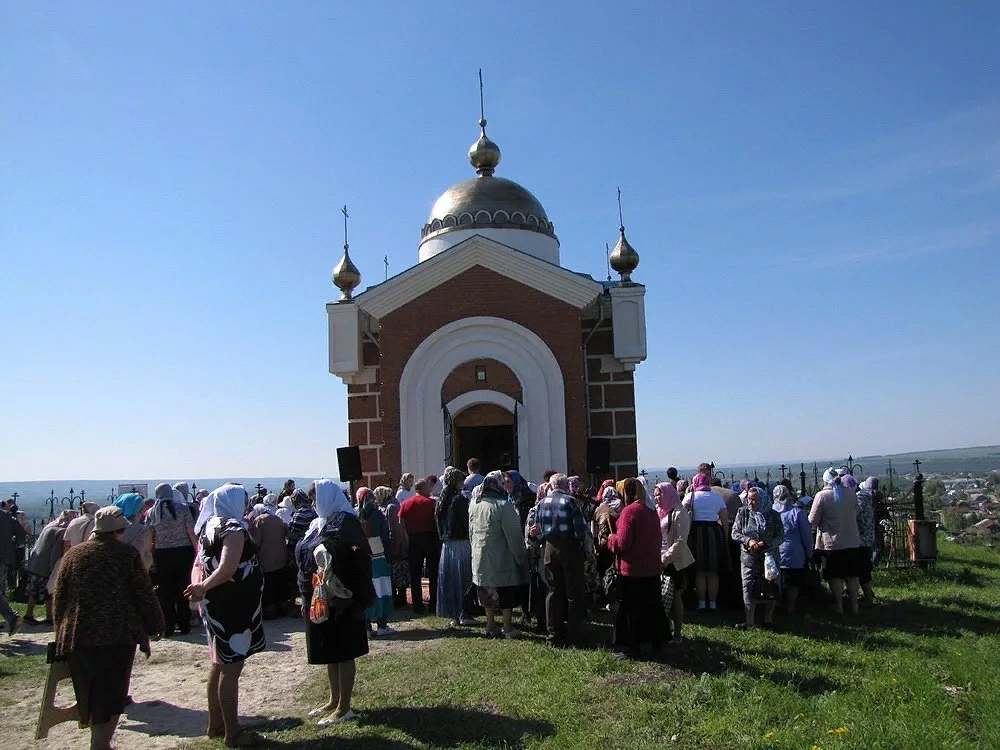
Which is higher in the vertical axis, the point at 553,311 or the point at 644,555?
the point at 553,311

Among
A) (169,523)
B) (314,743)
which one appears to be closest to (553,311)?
(169,523)

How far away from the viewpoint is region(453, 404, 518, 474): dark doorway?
18016 mm

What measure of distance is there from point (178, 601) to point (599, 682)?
4991 millimetres

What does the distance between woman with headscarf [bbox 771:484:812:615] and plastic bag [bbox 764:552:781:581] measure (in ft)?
3.03

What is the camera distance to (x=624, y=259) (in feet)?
64.7

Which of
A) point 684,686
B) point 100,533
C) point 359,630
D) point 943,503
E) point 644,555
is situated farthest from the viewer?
point 943,503

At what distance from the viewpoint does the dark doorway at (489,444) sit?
63.8 ft

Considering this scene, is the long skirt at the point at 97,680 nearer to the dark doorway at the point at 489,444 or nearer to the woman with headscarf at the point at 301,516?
the woman with headscarf at the point at 301,516

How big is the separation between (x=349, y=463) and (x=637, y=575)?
1176 centimetres

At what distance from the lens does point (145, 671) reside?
7.91 m

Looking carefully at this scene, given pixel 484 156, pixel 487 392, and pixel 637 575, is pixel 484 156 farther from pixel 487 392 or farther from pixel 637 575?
pixel 637 575

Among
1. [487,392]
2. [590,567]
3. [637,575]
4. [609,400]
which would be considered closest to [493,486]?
[590,567]

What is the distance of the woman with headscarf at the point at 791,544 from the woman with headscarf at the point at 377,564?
14.0 ft

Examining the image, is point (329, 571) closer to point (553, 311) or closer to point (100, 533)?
point (100, 533)
